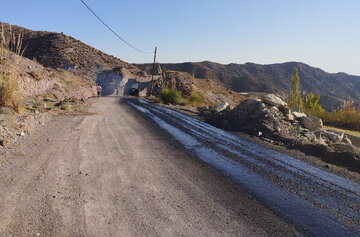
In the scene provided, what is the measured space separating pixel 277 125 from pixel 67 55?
6031 cm

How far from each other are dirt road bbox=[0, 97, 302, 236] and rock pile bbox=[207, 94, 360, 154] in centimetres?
595

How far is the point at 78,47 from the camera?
73.8 metres

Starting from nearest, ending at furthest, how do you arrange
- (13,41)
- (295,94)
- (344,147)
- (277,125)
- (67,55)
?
(13,41)
(344,147)
(277,125)
(295,94)
(67,55)

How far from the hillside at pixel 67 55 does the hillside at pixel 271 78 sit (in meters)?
47.7

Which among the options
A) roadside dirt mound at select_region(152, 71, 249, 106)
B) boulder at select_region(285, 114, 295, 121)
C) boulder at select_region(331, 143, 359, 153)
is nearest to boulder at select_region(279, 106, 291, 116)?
boulder at select_region(285, 114, 295, 121)

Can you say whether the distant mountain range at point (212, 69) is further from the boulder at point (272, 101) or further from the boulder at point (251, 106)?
the boulder at point (251, 106)

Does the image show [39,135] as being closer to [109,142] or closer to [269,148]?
[109,142]

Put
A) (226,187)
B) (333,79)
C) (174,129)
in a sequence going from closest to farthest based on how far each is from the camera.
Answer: (226,187) < (174,129) < (333,79)

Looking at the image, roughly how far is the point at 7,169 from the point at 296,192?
5580 mm

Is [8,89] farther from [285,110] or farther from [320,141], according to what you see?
[285,110]

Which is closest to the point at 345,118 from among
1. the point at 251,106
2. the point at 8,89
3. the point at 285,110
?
the point at 285,110

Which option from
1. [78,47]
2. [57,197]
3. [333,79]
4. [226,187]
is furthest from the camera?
[333,79]

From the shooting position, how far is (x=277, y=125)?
14.4 meters

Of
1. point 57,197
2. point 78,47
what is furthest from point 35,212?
point 78,47
